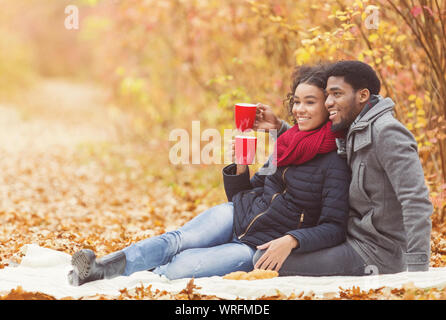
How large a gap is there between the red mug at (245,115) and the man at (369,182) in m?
0.47

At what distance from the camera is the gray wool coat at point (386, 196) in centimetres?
268

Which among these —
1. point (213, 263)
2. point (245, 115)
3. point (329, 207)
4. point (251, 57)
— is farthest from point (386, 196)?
point (251, 57)

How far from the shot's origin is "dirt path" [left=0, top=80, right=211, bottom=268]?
4.59 metres

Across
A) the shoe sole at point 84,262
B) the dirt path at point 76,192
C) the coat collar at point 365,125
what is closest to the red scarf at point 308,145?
the coat collar at point 365,125

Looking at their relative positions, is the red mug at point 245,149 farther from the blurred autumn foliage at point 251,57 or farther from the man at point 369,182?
the blurred autumn foliage at point 251,57

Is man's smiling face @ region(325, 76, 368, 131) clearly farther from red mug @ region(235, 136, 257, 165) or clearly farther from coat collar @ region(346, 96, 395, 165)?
red mug @ region(235, 136, 257, 165)

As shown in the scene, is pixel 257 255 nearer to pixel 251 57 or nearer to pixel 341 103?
pixel 341 103

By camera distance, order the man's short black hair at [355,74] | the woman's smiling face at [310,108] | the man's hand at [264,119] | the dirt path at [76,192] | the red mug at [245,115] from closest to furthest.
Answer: the man's short black hair at [355,74] < the woman's smiling face at [310,108] < the red mug at [245,115] < the man's hand at [264,119] < the dirt path at [76,192]

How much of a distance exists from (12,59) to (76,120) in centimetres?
420

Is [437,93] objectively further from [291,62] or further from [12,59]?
[12,59]

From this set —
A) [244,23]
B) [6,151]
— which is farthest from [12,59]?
[244,23]

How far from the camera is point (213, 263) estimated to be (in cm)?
303

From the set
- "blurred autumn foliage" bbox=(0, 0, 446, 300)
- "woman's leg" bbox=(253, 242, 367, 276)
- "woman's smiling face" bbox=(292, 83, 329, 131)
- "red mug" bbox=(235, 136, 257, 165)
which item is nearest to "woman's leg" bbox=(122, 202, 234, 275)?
"red mug" bbox=(235, 136, 257, 165)

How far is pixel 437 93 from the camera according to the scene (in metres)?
4.21
